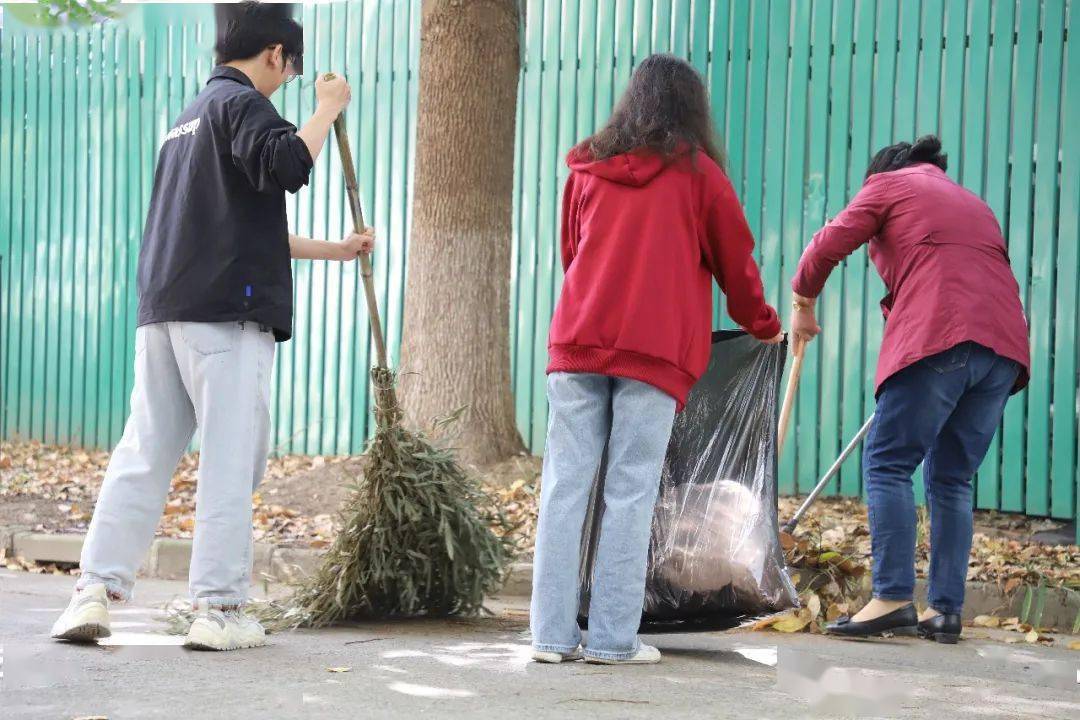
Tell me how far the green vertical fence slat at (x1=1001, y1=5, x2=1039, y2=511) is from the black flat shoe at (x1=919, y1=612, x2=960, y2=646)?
2.51m

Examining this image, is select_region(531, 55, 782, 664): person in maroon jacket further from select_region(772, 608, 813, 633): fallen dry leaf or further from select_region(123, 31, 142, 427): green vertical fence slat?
select_region(123, 31, 142, 427): green vertical fence slat

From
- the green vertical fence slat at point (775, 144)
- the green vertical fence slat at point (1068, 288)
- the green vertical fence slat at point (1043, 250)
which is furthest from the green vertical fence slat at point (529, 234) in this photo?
the green vertical fence slat at point (1068, 288)

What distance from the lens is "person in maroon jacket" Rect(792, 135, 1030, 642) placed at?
15.3ft

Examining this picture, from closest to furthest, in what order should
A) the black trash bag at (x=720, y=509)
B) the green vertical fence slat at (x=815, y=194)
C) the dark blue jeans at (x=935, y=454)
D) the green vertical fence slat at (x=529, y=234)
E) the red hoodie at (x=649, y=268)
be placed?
the red hoodie at (x=649, y=268) < the black trash bag at (x=720, y=509) < the dark blue jeans at (x=935, y=454) < the green vertical fence slat at (x=815, y=194) < the green vertical fence slat at (x=529, y=234)

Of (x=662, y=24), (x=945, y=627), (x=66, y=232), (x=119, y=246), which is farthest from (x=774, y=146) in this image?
(x=66, y=232)

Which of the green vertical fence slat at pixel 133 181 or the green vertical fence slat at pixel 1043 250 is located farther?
the green vertical fence slat at pixel 133 181

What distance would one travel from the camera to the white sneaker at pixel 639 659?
390cm

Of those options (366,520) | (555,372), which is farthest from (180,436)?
(555,372)

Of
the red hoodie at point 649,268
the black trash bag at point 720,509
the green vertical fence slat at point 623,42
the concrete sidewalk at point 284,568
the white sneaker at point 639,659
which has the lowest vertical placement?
the concrete sidewalk at point 284,568

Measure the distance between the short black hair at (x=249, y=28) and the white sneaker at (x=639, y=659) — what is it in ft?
7.11

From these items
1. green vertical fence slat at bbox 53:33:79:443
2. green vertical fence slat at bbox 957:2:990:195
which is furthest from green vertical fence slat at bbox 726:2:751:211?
green vertical fence slat at bbox 53:33:79:443

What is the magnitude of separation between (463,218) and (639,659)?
3816mm

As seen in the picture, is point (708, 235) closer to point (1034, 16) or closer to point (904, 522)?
point (904, 522)

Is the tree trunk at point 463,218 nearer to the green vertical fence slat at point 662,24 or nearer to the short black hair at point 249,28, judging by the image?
the green vertical fence slat at point 662,24
